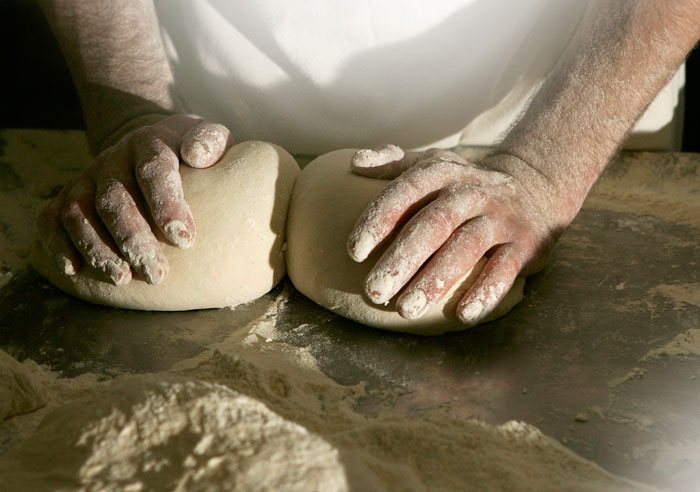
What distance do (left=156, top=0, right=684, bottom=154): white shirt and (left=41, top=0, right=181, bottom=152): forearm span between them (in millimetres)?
117

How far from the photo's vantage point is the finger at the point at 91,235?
154 cm

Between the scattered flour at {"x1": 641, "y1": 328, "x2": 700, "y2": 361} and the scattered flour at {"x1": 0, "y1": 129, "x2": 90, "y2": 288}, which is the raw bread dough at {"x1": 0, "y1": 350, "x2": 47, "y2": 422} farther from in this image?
the scattered flour at {"x1": 641, "y1": 328, "x2": 700, "y2": 361}

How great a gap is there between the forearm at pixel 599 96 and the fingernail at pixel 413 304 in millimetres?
469

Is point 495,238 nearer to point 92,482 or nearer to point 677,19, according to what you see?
point 677,19

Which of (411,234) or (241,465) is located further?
(411,234)

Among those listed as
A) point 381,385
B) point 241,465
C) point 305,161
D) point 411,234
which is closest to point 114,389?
point 241,465

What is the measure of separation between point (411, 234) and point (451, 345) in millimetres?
247

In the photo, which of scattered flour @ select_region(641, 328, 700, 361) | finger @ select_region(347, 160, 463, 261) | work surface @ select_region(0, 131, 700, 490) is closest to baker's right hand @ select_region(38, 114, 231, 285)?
work surface @ select_region(0, 131, 700, 490)

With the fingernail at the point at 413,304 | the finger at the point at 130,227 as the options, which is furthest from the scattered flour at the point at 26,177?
the fingernail at the point at 413,304

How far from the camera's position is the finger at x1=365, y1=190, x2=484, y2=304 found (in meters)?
1.43

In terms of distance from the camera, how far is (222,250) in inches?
62.1

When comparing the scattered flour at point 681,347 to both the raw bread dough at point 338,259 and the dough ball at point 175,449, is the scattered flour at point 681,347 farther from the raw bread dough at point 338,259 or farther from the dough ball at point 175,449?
the dough ball at point 175,449

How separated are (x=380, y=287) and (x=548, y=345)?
370 millimetres

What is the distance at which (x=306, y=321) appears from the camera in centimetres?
160
